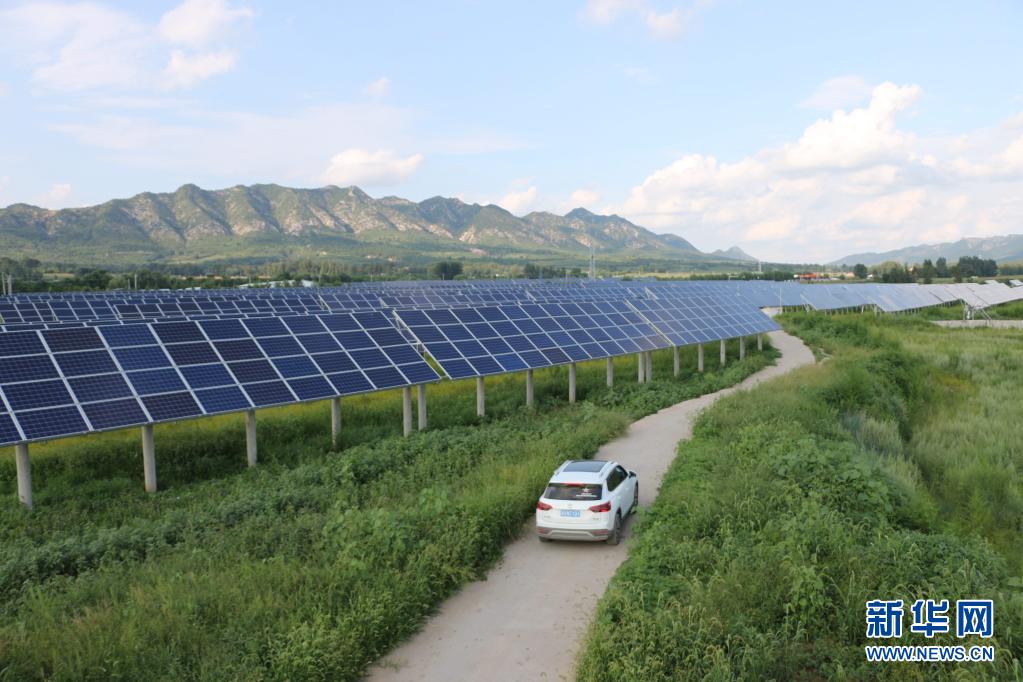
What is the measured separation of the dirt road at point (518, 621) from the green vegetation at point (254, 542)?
0.39 m

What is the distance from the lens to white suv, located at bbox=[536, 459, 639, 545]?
47.2ft

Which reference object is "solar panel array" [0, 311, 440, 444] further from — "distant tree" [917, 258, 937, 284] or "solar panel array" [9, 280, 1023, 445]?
"distant tree" [917, 258, 937, 284]

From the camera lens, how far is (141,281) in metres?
130

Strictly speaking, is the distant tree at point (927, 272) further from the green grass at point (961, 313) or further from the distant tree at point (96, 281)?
the distant tree at point (96, 281)

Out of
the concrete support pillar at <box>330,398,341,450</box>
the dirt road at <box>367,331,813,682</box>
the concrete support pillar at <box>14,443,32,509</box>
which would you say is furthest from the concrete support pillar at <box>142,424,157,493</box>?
the dirt road at <box>367,331,813,682</box>

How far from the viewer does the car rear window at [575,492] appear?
14.7 m

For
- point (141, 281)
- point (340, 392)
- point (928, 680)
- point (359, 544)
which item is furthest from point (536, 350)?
point (141, 281)

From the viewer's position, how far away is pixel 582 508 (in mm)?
14430

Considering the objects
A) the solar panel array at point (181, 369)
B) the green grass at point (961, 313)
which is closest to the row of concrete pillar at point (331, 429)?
the solar panel array at point (181, 369)

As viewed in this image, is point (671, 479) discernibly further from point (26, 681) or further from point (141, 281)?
point (141, 281)

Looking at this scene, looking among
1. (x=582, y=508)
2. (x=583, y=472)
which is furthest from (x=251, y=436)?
(x=582, y=508)

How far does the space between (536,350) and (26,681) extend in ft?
76.5

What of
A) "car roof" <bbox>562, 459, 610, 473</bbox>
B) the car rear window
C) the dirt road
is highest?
"car roof" <bbox>562, 459, 610, 473</bbox>

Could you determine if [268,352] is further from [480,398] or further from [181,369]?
[480,398]
